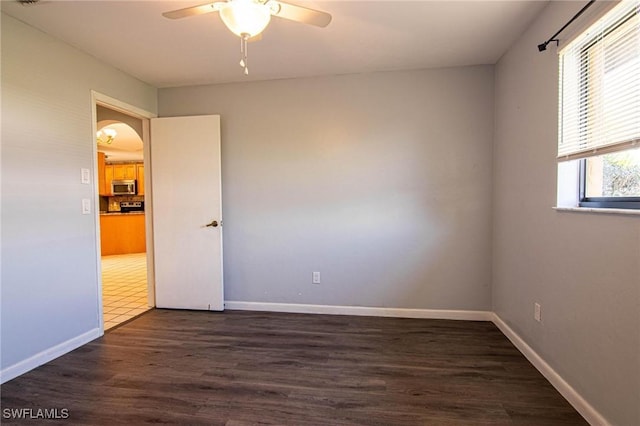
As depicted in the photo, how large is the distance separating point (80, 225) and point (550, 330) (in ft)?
11.5

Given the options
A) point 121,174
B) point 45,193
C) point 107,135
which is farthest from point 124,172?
point 45,193

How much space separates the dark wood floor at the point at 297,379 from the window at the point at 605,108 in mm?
1230

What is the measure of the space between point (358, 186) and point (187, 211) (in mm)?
1803

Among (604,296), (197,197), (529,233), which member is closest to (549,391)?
(604,296)

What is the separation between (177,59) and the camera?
278 centimetres

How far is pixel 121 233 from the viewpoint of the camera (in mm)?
7020

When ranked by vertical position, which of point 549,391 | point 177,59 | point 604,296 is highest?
point 177,59

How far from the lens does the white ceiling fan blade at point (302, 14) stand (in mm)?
1591

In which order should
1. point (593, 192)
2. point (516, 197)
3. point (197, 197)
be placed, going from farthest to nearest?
point (197, 197), point (516, 197), point (593, 192)

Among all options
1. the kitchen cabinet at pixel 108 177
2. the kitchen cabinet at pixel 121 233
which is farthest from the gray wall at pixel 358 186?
the kitchen cabinet at pixel 108 177

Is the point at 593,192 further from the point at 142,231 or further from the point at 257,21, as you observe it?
the point at 142,231

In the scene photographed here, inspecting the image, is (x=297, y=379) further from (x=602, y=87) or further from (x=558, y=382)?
(x=602, y=87)

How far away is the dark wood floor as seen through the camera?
1.73 metres

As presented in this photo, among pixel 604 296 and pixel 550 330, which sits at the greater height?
pixel 604 296
